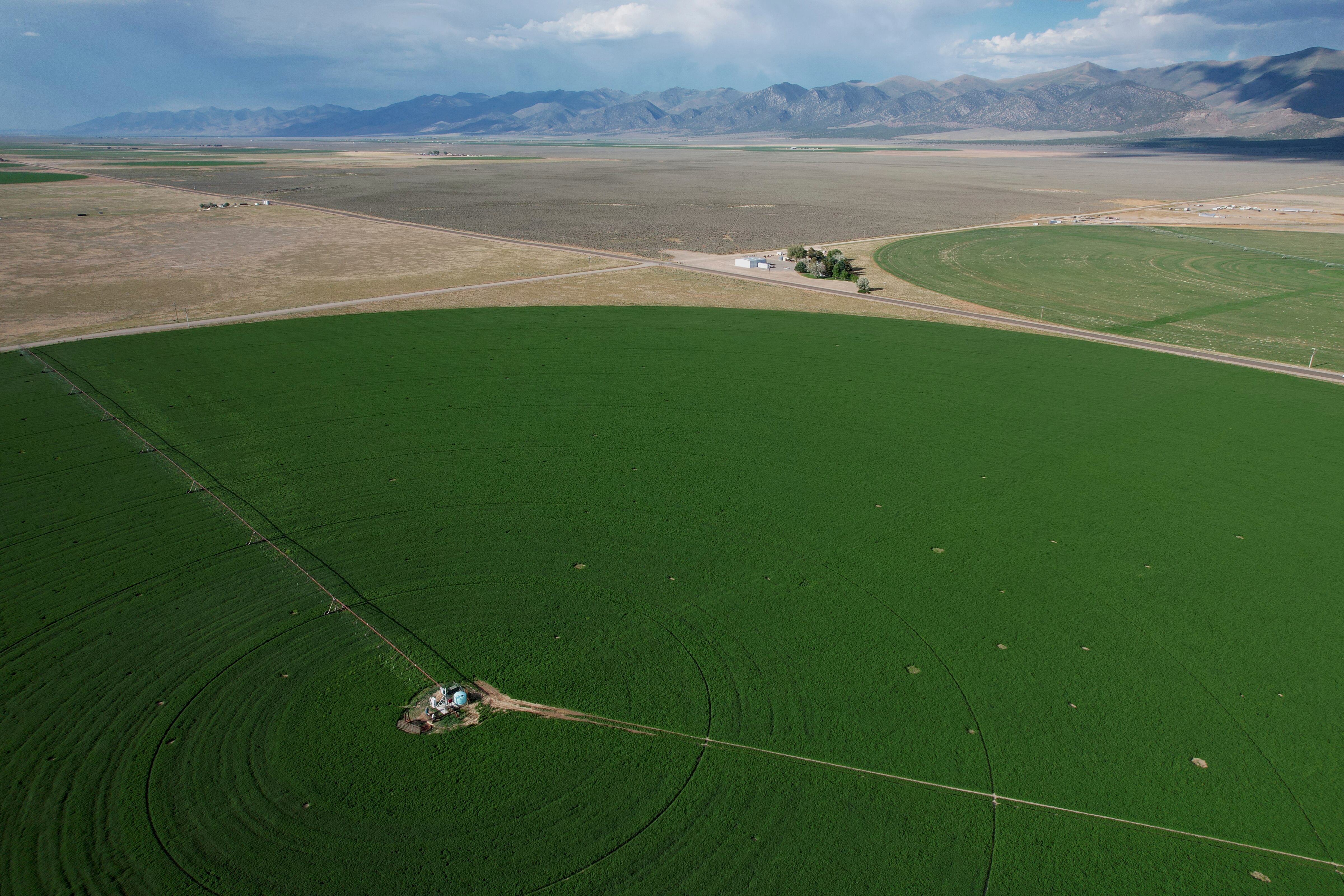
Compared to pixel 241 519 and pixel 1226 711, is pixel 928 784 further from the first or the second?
pixel 241 519

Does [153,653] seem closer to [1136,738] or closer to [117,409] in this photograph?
[117,409]

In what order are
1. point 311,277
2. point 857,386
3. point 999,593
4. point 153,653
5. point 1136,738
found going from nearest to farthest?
point 1136,738 → point 153,653 → point 999,593 → point 857,386 → point 311,277

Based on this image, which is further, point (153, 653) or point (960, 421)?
point (960, 421)

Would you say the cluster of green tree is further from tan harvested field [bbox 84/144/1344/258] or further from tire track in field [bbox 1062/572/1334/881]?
tire track in field [bbox 1062/572/1334/881]

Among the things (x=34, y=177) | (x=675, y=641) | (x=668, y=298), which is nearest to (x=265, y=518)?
(x=675, y=641)

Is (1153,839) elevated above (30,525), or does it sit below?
below

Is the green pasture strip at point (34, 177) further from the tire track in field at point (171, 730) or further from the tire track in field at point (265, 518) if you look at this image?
the tire track in field at point (171, 730)

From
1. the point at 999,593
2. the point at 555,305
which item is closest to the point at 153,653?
the point at 999,593

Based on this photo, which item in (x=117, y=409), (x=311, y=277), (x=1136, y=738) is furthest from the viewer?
(x=311, y=277)
